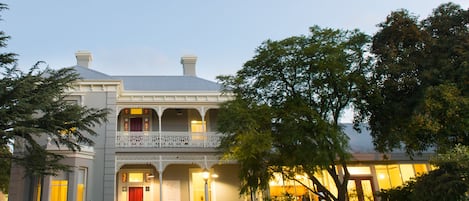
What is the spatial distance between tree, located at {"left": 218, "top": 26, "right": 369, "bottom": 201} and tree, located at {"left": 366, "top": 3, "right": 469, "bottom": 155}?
84 centimetres

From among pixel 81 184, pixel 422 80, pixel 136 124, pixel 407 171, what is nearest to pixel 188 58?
pixel 136 124

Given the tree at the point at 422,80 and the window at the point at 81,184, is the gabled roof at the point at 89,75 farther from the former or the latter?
the tree at the point at 422,80

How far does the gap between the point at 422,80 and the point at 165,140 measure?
1133 cm

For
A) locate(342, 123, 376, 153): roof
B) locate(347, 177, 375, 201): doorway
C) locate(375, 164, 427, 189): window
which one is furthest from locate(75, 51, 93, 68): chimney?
locate(375, 164, 427, 189): window

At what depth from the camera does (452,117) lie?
1212 centimetres

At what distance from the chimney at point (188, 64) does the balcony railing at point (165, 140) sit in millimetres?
6365

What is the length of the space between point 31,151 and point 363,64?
12336mm

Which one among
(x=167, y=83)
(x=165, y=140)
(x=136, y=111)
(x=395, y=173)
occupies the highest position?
(x=167, y=83)

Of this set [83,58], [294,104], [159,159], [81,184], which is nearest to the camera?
[294,104]

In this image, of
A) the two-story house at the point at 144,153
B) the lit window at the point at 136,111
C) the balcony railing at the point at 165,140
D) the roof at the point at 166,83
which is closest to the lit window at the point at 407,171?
the two-story house at the point at 144,153

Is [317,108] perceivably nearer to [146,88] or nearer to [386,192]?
[386,192]

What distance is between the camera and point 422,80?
1281 centimetres

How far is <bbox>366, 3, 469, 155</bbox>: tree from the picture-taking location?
470 inches

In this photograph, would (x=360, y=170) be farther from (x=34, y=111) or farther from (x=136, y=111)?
(x=34, y=111)
